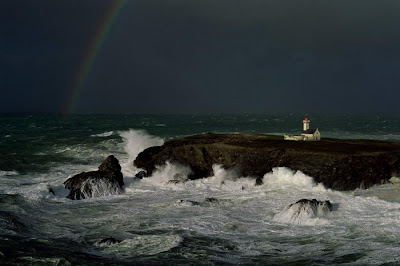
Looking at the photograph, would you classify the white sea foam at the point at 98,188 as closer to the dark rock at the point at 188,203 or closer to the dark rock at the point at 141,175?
the dark rock at the point at 141,175

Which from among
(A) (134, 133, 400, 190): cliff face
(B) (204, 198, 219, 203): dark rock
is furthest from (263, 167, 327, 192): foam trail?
(B) (204, 198, 219, 203): dark rock

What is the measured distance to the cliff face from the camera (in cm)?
3191

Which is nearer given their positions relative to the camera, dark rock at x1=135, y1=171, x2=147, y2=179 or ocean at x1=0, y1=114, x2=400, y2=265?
ocean at x1=0, y1=114, x2=400, y2=265

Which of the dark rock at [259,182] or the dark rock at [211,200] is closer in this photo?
the dark rock at [211,200]

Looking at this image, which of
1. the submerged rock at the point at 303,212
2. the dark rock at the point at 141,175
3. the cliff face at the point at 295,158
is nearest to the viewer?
the submerged rock at the point at 303,212

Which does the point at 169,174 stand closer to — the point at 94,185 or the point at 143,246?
the point at 94,185

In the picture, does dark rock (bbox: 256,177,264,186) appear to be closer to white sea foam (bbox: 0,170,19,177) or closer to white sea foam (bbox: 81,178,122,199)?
white sea foam (bbox: 81,178,122,199)

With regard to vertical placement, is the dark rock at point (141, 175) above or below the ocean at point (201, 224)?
above

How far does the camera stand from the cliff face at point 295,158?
31.9 m

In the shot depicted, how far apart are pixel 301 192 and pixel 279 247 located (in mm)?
12028

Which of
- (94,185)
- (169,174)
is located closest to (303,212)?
(94,185)

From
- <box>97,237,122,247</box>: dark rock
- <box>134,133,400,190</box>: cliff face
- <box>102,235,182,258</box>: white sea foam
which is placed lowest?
<box>102,235,182,258</box>: white sea foam

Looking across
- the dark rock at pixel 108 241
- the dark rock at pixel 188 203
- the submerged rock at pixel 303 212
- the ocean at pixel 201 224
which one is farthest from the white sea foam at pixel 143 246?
the dark rock at pixel 188 203

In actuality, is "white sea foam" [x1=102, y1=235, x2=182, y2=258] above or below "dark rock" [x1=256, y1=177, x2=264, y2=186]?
below
